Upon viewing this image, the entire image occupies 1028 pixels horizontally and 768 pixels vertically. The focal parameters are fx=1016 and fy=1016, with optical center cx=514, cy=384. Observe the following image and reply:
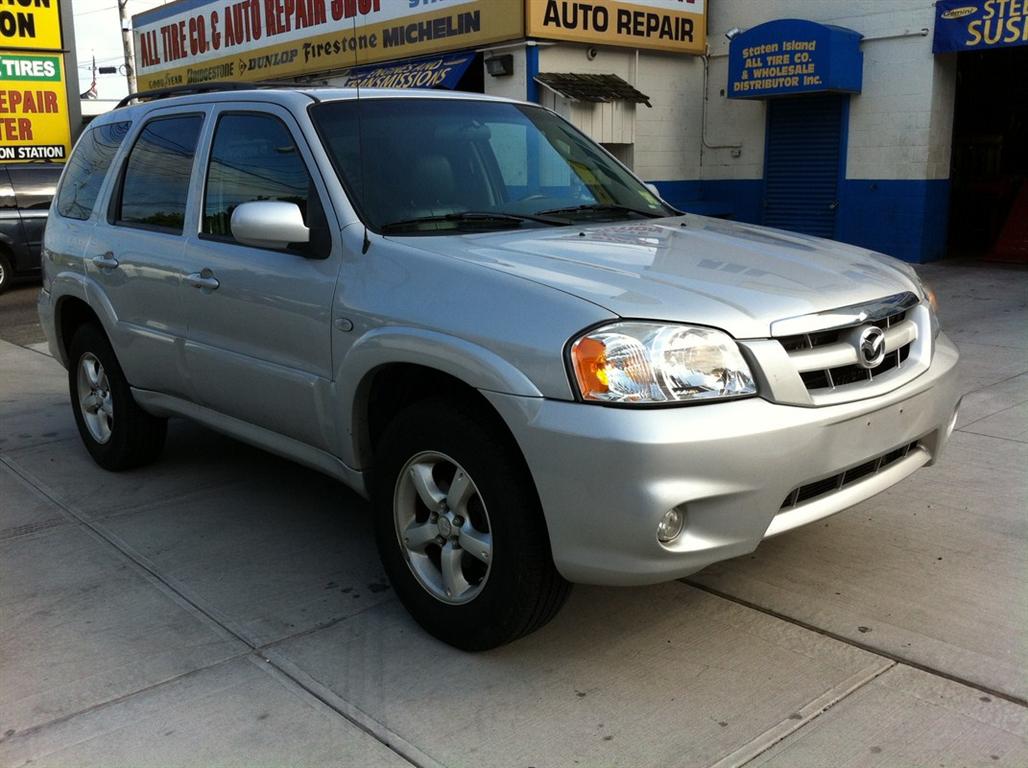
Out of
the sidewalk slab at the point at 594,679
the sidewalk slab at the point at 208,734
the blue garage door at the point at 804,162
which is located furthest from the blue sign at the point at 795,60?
the sidewalk slab at the point at 208,734

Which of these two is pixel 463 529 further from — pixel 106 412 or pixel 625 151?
pixel 625 151

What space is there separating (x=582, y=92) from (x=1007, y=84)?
7.04m

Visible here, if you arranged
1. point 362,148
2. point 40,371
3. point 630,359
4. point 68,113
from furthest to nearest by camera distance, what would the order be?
point 68,113 → point 40,371 → point 362,148 → point 630,359

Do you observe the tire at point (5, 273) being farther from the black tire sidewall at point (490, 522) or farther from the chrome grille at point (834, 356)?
the chrome grille at point (834, 356)

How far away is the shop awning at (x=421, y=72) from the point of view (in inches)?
574

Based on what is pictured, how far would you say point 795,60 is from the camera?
1319 centimetres

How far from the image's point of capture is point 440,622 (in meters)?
3.38

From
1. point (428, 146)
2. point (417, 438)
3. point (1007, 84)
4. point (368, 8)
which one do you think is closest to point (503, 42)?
point (368, 8)

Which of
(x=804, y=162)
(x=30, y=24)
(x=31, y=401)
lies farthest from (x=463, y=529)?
(x=30, y=24)

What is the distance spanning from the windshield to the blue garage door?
10310 millimetres

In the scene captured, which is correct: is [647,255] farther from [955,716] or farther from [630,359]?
[955,716]

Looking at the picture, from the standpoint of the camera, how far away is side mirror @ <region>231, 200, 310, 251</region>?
140 inches

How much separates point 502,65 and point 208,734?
40.9 ft

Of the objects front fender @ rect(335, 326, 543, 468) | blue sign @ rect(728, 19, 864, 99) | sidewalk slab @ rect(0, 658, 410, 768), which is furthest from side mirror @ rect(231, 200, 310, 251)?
blue sign @ rect(728, 19, 864, 99)
